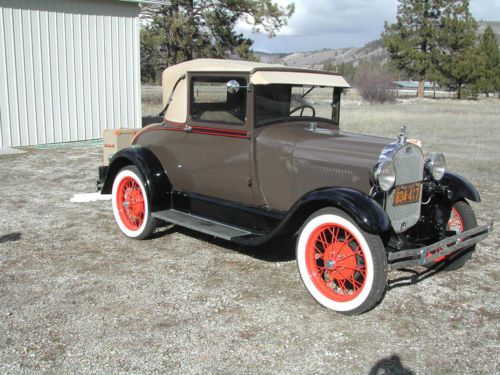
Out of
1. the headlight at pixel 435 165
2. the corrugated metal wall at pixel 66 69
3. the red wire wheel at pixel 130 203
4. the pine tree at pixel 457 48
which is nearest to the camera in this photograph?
the headlight at pixel 435 165

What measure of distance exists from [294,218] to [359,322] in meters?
→ 0.85

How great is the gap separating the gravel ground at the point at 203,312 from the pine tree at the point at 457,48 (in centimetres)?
3714

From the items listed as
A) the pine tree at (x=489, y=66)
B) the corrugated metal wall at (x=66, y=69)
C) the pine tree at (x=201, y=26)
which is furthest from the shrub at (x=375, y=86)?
the corrugated metal wall at (x=66, y=69)

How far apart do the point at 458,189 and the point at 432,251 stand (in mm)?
823

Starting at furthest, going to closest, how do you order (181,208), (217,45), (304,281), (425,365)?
(217,45) < (181,208) < (304,281) < (425,365)

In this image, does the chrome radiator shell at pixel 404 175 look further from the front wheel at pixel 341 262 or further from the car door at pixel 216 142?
the car door at pixel 216 142

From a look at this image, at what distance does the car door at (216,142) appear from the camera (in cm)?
414

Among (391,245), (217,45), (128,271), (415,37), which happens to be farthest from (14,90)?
(415,37)

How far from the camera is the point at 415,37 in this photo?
40938 mm

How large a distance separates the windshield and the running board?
2.97 ft

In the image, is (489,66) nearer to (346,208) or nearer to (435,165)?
(435,165)

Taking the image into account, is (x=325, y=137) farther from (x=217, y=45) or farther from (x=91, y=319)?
(x=217, y=45)

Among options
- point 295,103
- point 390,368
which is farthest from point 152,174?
point 390,368

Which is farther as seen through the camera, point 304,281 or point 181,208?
point 181,208
